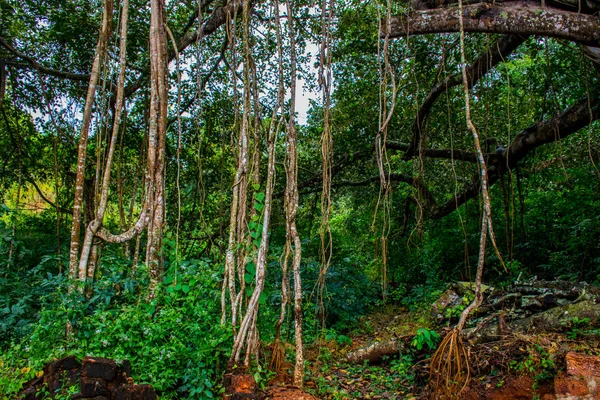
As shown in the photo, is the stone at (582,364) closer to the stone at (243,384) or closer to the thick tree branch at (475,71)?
the stone at (243,384)

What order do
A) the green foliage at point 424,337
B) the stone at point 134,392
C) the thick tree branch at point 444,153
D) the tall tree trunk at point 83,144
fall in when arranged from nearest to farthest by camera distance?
the stone at point 134,392
the green foliage at point 424,337
the tall tree trunk at point 83,144
the thick tree branch at point 444,153

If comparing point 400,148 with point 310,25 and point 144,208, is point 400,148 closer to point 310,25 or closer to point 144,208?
point 310,25

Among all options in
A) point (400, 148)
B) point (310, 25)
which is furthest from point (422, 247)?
point (310, 25)

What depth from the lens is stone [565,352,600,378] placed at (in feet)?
9.50

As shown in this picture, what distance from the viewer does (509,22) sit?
11.1ft

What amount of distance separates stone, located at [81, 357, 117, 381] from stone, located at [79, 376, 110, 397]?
0.16 ft

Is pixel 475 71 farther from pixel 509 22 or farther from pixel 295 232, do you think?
pixel 295 232

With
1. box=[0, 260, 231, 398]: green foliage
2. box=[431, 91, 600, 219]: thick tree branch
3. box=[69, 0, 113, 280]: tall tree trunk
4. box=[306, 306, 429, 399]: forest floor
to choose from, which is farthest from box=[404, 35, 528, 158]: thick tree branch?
box=[69, 0, 113, 280]: tall tree trunk

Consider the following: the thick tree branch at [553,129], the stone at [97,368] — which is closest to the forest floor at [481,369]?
the thick tree branch at [553,129]

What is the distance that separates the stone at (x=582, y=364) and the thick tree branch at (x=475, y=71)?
2.51 m

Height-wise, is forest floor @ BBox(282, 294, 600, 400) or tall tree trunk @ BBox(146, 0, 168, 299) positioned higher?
tall tree trunk @ BBox(146, 0, 168, 299)

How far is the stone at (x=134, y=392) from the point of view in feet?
9.09

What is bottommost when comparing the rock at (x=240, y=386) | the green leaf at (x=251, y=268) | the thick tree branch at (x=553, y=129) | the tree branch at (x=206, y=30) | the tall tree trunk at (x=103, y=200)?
the rock at (x=240, y=386)

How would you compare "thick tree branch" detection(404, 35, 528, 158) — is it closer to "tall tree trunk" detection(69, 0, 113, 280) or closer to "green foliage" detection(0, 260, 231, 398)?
"green foliage" detection(0, 260, 231, 398)
